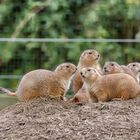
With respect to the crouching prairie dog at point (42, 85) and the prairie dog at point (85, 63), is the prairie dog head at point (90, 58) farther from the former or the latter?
the crouching prairie dog at point (42, 85)

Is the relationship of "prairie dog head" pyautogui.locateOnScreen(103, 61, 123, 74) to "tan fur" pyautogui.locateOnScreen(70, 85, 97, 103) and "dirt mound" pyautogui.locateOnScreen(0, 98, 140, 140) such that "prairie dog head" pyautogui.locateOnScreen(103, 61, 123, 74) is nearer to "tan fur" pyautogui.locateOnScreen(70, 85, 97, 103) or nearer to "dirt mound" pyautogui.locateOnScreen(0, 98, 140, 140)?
"tan fur" pyautogui.locateOnScreen(70, 85, 97, 103)

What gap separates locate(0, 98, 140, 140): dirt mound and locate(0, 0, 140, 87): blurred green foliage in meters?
5.44

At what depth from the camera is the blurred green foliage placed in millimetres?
14688

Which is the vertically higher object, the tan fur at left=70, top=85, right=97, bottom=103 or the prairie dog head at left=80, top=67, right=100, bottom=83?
the prairie dog head at left=80, top=67, right=100, bottom=83

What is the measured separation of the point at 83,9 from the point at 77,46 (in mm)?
1108

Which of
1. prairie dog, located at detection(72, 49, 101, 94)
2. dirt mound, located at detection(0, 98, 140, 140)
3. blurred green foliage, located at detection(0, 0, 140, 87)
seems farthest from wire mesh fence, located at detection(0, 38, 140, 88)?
dirt mound, located at detection(0, 98, 140, 140)

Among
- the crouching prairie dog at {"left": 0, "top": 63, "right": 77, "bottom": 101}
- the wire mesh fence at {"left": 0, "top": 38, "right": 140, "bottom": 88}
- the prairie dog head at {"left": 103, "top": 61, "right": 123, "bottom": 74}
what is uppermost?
the prairie dog head at {"left": 103, "top": 61, "right": 123, "bottom": 74}

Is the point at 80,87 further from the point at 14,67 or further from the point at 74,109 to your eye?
the point at 14,67

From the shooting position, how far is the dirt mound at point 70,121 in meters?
8.07

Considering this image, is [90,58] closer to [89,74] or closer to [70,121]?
[89,74]

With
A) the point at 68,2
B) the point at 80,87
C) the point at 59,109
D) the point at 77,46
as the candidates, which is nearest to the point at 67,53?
the point at 77,46

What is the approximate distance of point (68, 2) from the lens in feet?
50.6

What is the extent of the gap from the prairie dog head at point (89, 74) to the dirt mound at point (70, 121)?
1.89 ft

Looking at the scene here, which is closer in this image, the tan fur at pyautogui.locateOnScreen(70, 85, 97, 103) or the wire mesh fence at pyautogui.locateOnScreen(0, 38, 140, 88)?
the tan fur at pyautogui.locateOnScreen(70, 85, 97, 103)
